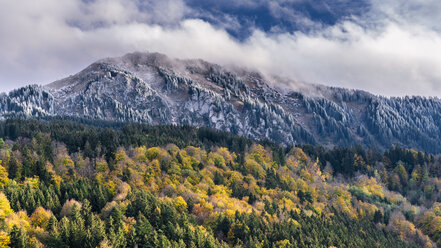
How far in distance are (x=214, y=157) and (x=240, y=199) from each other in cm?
4269

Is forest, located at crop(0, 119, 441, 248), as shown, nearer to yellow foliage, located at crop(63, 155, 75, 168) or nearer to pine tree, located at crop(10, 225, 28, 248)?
pine tree, located at crop(10, 225, 28, 248)

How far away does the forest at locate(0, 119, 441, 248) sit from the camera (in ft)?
272

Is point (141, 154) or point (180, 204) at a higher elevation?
point (141, 154)

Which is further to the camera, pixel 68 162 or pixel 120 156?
pixel 120 156

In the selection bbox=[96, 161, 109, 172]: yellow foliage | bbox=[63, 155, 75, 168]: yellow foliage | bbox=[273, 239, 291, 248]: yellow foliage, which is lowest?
bbox=[273, 239, 291, 248]: yellow foliage

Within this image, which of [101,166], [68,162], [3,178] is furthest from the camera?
[101,166]

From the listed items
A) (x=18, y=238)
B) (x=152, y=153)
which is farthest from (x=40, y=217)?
(x=152, y=153)

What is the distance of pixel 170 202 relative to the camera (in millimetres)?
111500

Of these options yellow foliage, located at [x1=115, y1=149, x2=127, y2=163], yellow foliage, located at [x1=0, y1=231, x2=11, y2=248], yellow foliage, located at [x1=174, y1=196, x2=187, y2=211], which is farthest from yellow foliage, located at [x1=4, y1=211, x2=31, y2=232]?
yellow foliage, located at [x1=115, y1=149, x2=127, y2=163]

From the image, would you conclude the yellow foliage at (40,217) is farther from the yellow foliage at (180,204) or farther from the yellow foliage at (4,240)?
the yellow foliage at (180,204)

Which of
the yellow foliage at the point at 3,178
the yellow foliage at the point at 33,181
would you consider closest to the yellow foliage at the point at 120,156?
the yellow foliage at the point at 33,181

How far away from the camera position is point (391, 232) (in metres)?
154

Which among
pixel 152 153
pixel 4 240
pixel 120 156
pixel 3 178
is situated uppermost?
pixel 152 153

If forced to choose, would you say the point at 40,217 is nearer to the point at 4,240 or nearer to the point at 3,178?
the point at 4,240
